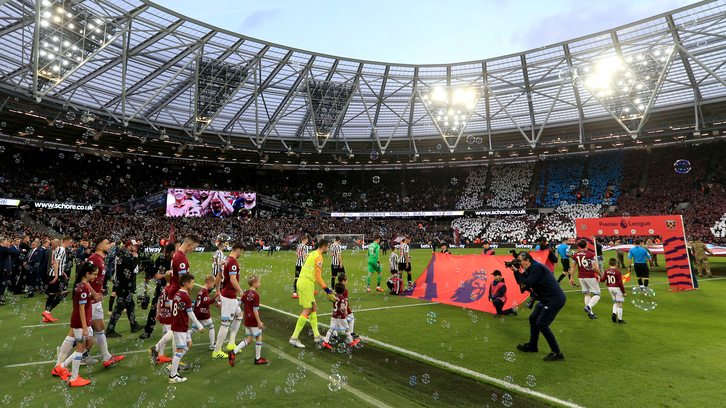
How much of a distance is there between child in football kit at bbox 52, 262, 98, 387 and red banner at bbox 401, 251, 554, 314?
973 centimetres

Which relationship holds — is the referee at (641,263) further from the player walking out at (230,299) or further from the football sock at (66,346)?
the football sock at (66,346)

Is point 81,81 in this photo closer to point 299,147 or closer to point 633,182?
point 299,147

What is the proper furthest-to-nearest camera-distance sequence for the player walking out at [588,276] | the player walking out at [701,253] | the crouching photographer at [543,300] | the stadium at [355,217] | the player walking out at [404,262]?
the player walking out at [701,253]
the player walking out at [404,262]
the player walking out at [588,276]
the crouching photographer at [543,300]
the stadium at [355,217]

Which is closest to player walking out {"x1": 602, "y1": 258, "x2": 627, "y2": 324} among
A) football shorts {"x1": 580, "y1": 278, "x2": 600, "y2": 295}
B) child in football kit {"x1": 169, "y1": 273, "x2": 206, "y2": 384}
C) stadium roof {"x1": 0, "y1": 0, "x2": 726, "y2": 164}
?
football shorts {"x1": 580, "y1": 278, "x2": 600, "y2": 295}

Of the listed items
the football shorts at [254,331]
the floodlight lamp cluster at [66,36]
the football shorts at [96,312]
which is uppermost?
the floodlight lamp cluster at [66,36]

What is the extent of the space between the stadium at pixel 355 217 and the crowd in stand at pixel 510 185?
0.34m

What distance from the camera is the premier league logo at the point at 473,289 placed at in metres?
11.5

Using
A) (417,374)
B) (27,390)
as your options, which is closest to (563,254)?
(417,374)

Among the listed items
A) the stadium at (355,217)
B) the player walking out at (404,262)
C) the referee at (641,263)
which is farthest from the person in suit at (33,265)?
the referee at (641,263)

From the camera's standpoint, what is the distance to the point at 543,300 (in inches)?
266

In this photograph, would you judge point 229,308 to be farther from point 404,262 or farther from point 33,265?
point 33,265

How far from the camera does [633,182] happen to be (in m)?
47.2

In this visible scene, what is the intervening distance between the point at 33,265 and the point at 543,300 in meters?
17.2

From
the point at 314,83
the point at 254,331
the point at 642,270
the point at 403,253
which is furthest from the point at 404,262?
the point at 314,83
